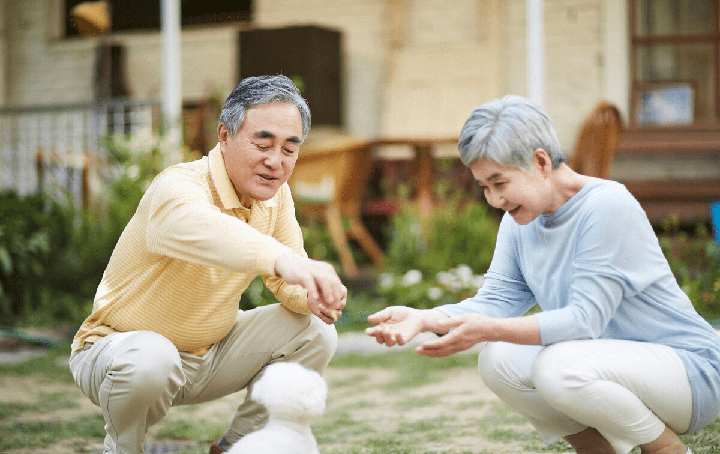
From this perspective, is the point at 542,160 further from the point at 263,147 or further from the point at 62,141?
the point at 62,141

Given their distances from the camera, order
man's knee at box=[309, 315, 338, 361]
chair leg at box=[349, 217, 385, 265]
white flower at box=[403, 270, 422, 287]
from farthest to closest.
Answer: chair leg at box=[349, 217, 385, 265] → white flower at box=[403, 270, 422, 287] → man's knee at box=[309, 315, 338, 361]

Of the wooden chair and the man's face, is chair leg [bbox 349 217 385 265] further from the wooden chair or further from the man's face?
the man's face

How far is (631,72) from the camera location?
24.4 ft

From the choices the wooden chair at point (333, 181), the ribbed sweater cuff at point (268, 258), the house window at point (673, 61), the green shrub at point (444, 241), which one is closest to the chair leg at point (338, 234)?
the wooden chair at point (333, 181)

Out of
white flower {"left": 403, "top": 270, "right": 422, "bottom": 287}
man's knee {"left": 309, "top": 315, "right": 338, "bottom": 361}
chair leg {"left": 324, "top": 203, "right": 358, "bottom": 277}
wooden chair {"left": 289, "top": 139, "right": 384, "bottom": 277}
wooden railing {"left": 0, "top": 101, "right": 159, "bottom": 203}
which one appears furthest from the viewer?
wooden railing {"left": 0, "top": 101, "right": 159, "bottom": 203}

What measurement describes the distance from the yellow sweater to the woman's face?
578 millimetres

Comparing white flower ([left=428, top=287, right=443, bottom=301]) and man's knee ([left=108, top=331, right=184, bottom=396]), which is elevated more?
man's knee ([left=108, top=331, right=184, bottom=396])

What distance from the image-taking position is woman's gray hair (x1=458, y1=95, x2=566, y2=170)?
6.98 ft

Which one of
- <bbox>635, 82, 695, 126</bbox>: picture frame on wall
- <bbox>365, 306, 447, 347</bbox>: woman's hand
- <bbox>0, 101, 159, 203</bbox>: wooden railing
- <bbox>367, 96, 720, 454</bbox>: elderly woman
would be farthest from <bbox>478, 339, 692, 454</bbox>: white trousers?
<bbox>635, 82, 695, 126</bbox>: picture frame on wall

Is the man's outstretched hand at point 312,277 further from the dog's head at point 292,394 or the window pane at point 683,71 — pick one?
the window pane at point 683,71

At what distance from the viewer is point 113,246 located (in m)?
5.75

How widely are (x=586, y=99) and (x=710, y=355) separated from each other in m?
5.47

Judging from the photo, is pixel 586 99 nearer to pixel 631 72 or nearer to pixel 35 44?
pixel 631 72

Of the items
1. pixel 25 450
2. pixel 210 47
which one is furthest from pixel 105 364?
pixel 210 47
